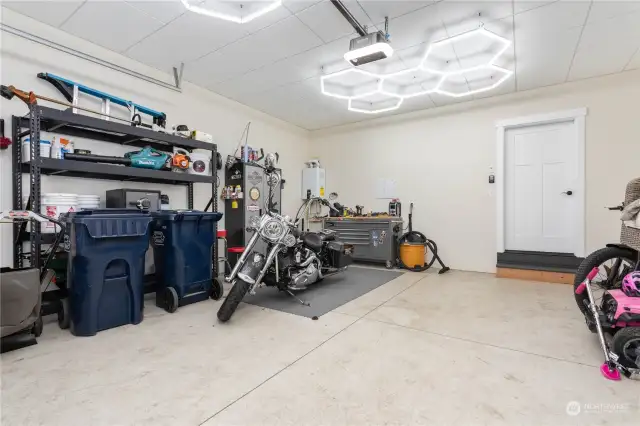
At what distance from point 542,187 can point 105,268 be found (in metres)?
5.47

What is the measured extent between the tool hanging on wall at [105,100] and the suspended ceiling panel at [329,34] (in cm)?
56

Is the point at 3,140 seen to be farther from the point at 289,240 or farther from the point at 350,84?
the point at 350,84

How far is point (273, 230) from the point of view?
2.77m

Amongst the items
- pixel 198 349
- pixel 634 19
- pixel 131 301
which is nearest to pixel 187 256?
pixel 131 301

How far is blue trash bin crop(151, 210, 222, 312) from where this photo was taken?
9.51 feet

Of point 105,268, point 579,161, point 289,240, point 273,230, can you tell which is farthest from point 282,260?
point 579,161

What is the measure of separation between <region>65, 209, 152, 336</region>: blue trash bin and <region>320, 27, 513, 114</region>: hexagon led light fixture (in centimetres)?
301

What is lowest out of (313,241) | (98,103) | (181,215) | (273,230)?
(313,241)

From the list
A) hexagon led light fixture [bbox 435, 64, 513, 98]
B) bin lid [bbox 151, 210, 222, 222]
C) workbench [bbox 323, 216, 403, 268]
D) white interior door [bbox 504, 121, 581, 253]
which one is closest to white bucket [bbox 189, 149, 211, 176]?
bin lid [bbox 151, 210, 222, 222]

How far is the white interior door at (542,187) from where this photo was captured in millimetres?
4234

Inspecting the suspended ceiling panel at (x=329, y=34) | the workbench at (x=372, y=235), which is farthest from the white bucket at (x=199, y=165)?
the workbench at (x=372, y=235)

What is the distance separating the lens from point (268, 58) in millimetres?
3553

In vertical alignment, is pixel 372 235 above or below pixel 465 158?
below

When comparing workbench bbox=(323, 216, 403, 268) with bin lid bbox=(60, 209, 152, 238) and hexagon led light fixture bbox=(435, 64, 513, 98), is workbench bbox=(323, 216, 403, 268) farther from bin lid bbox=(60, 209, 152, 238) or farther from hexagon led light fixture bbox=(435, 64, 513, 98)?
bin lid bbox=(60, 209, 152, 238)
